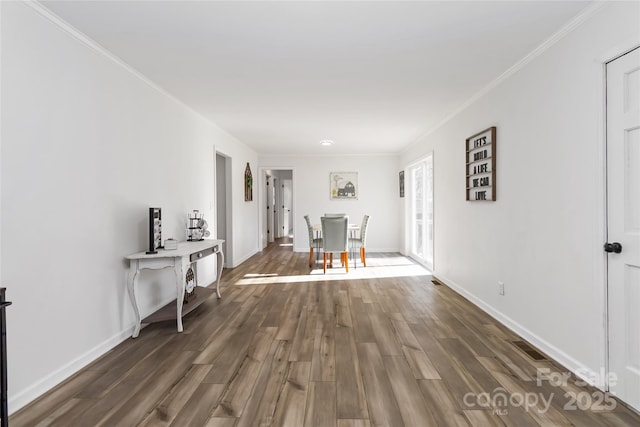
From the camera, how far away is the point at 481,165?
11.5ft

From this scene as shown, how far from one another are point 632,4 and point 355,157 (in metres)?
6.13

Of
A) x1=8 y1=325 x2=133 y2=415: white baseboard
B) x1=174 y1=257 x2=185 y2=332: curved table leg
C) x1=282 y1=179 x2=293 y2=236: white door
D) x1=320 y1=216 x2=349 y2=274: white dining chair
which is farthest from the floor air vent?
x1=282 y1=179 x2=293 y2=236: white door

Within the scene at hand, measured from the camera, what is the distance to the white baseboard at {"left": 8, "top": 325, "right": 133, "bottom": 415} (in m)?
1.81

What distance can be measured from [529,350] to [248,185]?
5443mm

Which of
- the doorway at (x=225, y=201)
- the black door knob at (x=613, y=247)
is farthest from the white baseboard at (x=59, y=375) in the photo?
the black door knob at (x=613, y=247)

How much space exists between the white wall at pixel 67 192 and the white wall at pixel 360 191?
463cm

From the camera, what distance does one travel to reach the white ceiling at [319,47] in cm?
202

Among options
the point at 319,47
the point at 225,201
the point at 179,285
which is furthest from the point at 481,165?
the point at 225,201

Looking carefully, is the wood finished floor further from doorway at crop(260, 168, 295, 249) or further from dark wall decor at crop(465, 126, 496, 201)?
doorway at crop(260, 168, 295, 249)

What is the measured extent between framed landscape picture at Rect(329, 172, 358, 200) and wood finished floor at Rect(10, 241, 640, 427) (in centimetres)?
444

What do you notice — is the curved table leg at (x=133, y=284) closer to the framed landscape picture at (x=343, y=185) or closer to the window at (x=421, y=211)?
the window at (x=421, y=211)

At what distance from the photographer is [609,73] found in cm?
193

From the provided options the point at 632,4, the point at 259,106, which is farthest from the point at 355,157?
the point at 632,4

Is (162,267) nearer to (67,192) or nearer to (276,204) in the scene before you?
(67,192)
